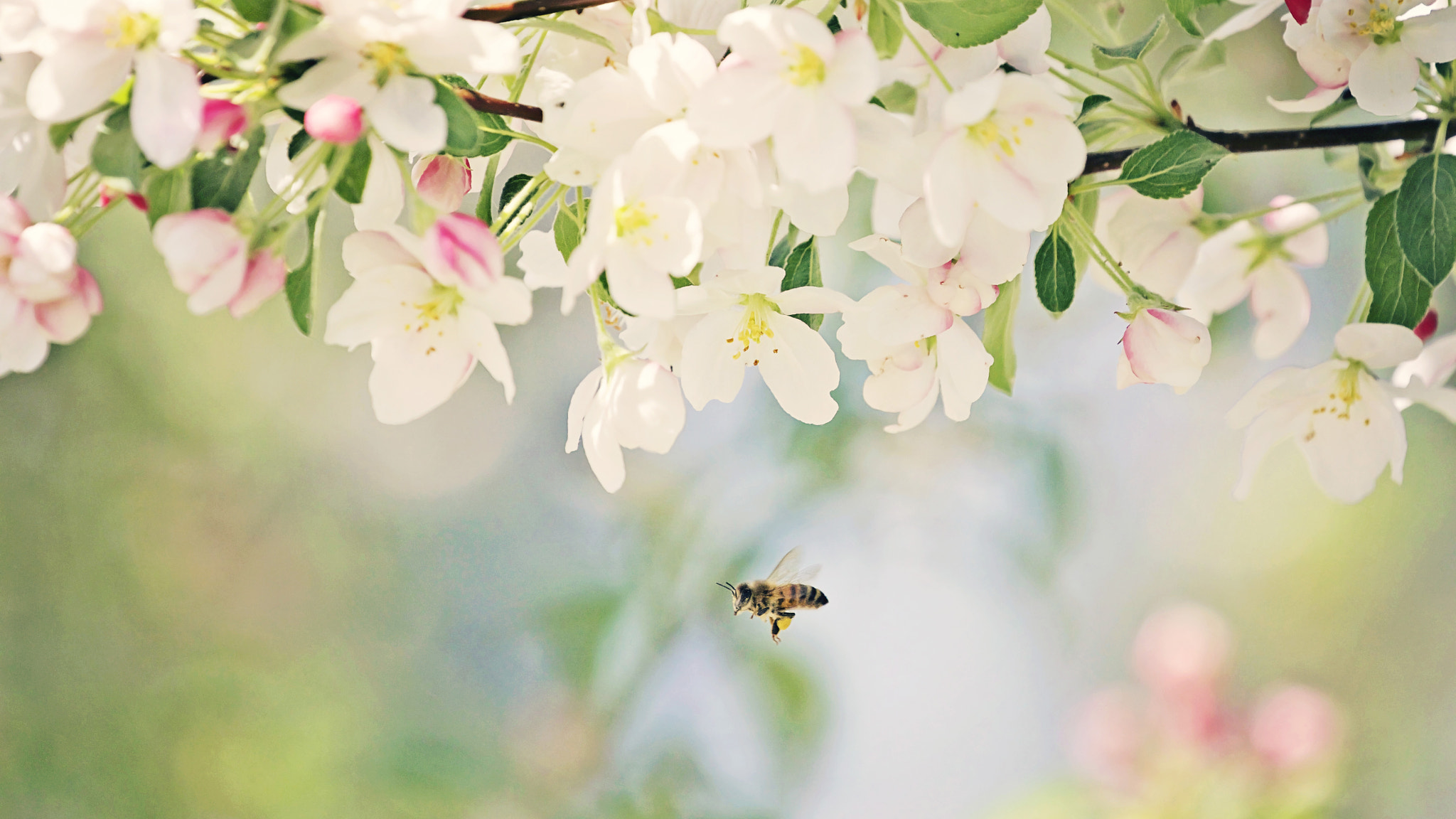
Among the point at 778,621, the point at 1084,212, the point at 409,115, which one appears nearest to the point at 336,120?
the point at 409,115

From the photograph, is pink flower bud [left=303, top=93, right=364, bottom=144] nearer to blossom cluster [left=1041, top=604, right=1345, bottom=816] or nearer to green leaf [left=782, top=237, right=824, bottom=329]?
green leaf [left=782, top=237, right=824, bottom=329]

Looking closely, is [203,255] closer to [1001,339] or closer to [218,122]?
[218,122]

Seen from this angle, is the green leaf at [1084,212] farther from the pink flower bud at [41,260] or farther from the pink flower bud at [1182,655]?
the pink flower bud at [1182,655]

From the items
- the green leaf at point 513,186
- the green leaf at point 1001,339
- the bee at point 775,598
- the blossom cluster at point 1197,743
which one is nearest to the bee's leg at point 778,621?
the bee at point 775,598

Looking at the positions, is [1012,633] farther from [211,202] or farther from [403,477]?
[211,202]

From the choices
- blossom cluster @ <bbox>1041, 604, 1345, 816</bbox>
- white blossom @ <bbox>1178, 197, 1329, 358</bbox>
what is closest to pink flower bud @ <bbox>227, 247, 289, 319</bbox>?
white blossom @ <bbox>1178, 197, 1329, 358</bbox>

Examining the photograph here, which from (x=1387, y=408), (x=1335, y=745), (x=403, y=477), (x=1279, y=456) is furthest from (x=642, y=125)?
(x=1279, y=456)
